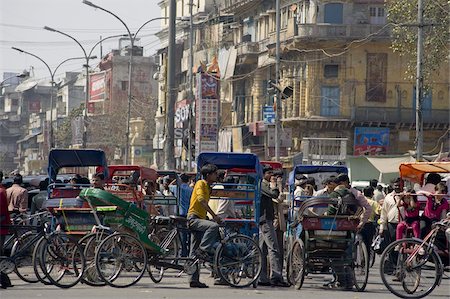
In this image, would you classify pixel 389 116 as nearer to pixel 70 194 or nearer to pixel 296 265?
pixel 70 194

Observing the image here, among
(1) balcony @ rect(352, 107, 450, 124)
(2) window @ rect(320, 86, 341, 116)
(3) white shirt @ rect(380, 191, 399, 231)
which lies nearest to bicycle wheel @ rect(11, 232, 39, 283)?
(3) white shirt @ rect(380, 191, 399, 231)

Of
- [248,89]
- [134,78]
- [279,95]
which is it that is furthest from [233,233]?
[134,78]

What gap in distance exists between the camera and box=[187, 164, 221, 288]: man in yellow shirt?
15875 mm

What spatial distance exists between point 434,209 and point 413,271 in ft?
11.3

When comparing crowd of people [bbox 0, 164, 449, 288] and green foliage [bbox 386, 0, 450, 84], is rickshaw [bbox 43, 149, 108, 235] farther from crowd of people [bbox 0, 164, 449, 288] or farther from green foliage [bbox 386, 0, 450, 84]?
green foliage [bbox 386, 0, 450, 84]

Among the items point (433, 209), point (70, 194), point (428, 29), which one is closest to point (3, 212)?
point (70, 194)

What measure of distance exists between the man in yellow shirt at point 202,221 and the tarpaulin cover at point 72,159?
268 inches

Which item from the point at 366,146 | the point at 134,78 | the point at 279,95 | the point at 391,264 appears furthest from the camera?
the point at 134,78

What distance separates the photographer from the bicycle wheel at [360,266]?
16.4 metres

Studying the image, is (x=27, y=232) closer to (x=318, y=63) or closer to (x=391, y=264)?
(x=391, y=264)

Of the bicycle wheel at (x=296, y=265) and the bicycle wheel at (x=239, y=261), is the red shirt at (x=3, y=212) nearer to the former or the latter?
the bicycle wheel at (x=239, y=261)

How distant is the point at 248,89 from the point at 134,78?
42306 mm

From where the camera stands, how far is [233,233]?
53.7 feet

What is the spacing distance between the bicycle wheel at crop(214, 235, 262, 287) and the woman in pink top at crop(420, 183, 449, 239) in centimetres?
367
